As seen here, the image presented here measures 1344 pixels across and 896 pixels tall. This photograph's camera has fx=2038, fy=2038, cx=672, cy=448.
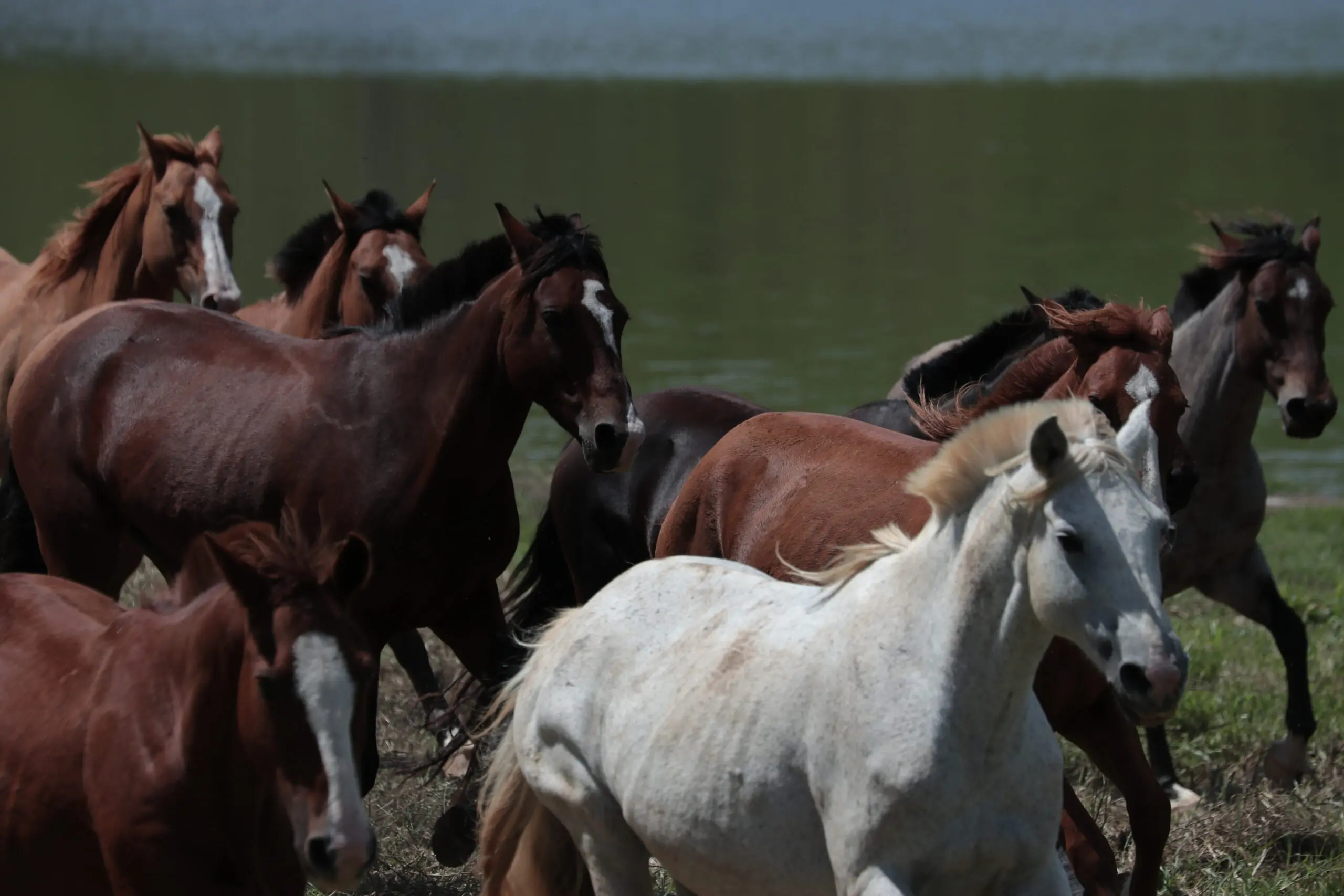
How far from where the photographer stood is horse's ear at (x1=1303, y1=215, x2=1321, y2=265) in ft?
24.7

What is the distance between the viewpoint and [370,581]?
18.6ft

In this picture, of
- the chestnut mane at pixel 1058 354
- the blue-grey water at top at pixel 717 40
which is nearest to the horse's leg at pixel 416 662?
the chestnut mane at pixel 1058 354

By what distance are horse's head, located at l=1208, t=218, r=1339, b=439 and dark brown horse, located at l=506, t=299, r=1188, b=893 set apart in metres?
1.39

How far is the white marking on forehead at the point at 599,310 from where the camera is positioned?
5.68 meters

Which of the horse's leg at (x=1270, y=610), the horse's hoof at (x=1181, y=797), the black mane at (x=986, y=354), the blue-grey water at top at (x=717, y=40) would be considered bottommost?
the blue-grey water at top at (x=717, y=40)

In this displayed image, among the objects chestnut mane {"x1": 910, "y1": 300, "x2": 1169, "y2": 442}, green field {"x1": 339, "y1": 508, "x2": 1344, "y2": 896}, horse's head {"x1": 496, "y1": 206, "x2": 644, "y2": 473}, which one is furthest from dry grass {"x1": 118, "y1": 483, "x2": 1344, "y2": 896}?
chestnut mane {"x1": 910, "y1": 300, "x2": 1169, "y2": 442}

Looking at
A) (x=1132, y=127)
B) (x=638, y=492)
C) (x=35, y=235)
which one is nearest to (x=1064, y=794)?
(x=638, y=492)

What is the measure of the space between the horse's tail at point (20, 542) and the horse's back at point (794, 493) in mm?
2251

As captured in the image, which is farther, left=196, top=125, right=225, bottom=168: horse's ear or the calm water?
the calm water

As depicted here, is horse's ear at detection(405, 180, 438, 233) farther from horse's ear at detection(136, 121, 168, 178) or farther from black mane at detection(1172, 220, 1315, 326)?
black mane at detection(1172, 220, 1315, 326)

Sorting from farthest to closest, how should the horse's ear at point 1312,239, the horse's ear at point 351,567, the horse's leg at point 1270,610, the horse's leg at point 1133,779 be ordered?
the horse's ear at point 1312,239 < the horse's leg at point 1270,610 < the horse's leg at point 1133,779 < the horse's ear at point 351,567

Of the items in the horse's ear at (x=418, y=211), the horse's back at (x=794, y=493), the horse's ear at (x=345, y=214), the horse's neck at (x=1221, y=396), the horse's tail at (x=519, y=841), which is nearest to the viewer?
the horse's tail at (x=519, y=841)

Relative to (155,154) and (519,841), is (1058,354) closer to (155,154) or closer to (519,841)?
(519,841)

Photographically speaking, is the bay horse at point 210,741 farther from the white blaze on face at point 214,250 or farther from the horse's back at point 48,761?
the white blaze on face at point 214,250
